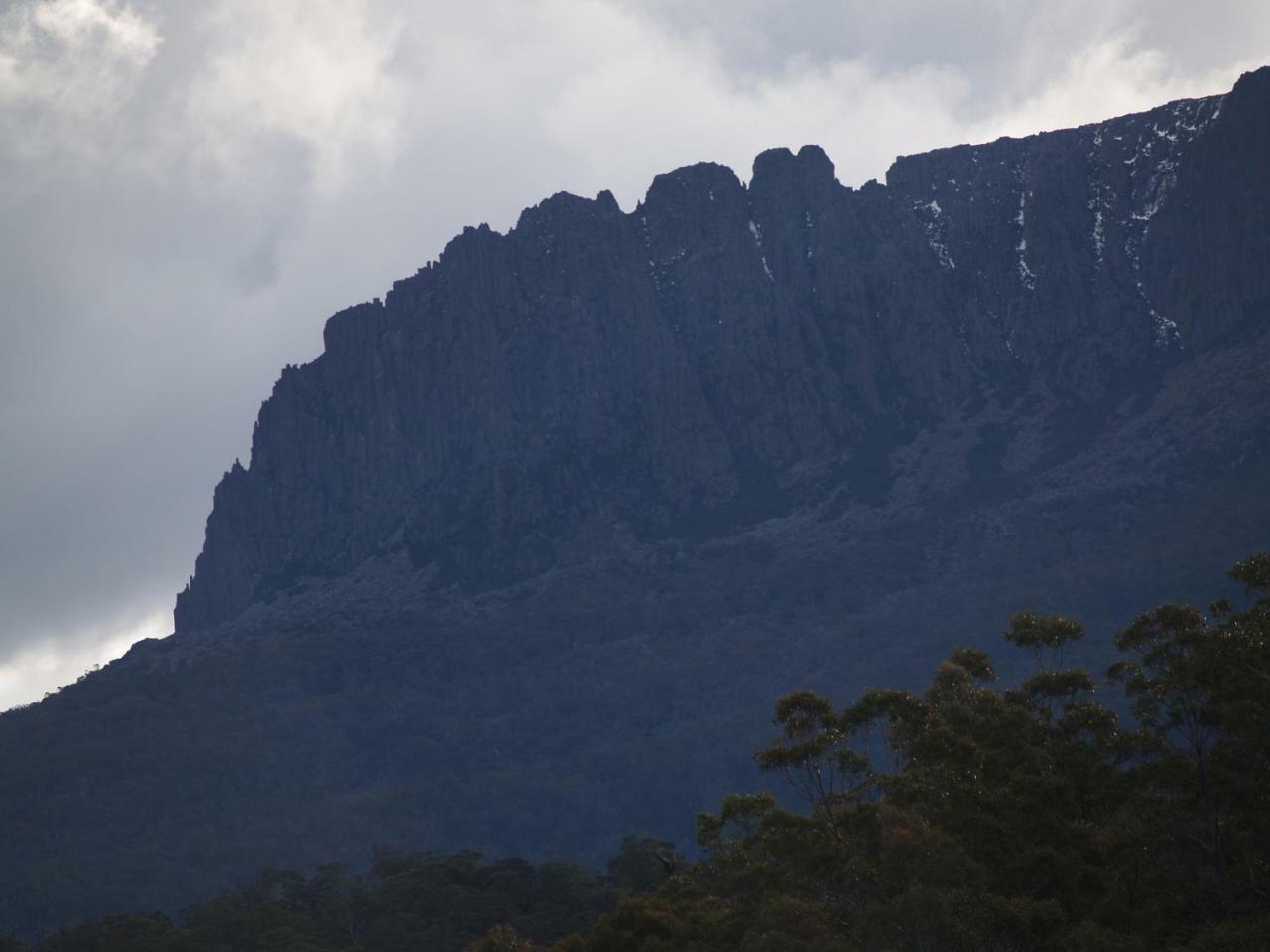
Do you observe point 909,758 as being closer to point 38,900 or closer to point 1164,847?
point 1164,847

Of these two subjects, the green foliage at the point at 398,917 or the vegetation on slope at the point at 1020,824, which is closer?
the vegetation on slope at the point at 1020,824

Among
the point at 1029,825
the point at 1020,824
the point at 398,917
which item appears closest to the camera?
the point at 1020,824

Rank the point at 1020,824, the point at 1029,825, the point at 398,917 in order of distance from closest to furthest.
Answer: the point at 1020,824 → the point at 1029,825 → the point at 398,917

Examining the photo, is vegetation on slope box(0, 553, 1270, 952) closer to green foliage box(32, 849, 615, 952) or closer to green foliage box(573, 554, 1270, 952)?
green foliage box(573, 554, 1270, 952)

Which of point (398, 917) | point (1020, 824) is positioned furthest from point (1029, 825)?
point (398, 917)

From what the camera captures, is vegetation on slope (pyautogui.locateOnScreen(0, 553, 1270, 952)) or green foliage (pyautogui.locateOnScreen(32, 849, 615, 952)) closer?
vegetation on slope (pyautogui.locateOnScreen(0, 553, 1270, 952))

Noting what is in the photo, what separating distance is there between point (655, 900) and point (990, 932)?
66.4 ft

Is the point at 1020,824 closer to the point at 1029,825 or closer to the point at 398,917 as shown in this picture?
the point at 1029,825

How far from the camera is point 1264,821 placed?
193 feet

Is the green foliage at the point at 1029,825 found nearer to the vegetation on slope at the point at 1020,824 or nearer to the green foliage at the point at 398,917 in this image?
the vegetation on slope at the point at 1020,824

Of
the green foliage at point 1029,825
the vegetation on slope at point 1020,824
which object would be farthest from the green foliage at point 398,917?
the green foliage at point 1029,825

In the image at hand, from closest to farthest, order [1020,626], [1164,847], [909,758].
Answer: [1164,847] < [909,758] < [1020,626]

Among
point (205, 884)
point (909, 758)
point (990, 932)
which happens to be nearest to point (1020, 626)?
point (909, 758)

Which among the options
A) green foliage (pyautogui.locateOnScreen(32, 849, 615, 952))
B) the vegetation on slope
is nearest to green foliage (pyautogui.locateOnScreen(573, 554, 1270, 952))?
the vegetation on slope
